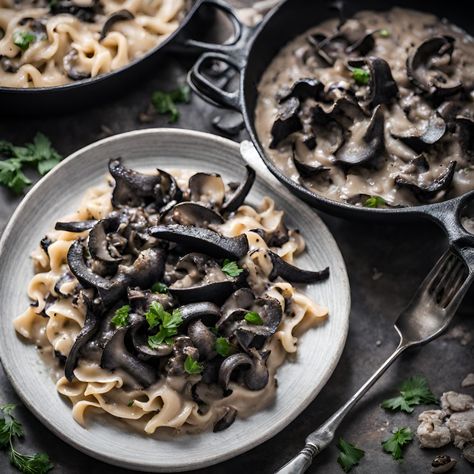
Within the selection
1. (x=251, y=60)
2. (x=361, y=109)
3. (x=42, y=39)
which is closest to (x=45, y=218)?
(x=42, y=39)

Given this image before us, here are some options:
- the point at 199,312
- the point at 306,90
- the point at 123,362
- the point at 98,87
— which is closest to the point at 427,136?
the point at 306,90

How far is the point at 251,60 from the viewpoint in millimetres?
6758

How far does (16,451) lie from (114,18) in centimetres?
360

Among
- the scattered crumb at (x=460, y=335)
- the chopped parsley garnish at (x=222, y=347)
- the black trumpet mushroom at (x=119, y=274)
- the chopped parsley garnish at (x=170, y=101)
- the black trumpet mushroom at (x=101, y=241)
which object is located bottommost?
the scattered crumb at (x=460, y=335)

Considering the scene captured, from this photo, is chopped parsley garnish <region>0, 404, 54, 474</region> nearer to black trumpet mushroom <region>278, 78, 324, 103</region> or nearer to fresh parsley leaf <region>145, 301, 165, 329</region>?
fresh parsley leaf <region>145, 301, 165, 329</region>

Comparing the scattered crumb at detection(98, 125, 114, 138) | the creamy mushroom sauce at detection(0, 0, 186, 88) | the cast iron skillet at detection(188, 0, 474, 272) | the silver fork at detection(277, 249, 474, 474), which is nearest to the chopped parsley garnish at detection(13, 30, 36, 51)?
the creamy mushroom sauce at detection(0, 0, 186, 88)

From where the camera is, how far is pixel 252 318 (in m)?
5.69

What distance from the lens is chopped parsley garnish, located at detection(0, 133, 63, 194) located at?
269 inches

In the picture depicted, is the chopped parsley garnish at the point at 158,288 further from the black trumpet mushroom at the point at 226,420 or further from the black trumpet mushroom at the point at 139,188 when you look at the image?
the black trumpet mushroom at the point at 226,420

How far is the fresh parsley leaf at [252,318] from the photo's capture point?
569 centimetres

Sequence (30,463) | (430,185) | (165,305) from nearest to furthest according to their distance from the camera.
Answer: (165,305) < (30,463) < (430,185)

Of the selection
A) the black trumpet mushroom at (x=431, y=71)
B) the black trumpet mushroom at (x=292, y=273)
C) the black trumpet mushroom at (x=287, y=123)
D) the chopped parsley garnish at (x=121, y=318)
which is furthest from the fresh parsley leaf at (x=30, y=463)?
the black trumpet mushroom at (x=431, y=71)

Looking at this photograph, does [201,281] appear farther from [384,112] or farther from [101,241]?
[384,112]

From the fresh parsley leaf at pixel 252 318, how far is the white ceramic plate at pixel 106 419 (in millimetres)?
492
